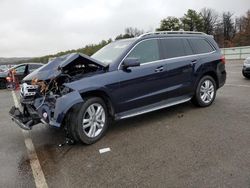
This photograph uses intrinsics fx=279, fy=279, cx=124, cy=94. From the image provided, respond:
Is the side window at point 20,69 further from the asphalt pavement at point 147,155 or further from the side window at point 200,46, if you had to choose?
the side window at point 200,46

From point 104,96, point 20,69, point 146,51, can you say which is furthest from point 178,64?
point 20,69

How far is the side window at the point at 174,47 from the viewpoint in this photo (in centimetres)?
592

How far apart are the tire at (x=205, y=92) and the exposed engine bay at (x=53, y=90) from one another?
8.78 feet

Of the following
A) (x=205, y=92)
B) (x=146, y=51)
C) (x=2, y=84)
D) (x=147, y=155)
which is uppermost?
(x=146, y=51)

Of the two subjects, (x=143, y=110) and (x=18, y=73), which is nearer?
(x=143, y=110)

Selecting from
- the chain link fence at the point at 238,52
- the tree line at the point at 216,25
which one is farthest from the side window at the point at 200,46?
the tree line at the point at 216,25

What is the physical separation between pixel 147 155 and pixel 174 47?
290 centimetres

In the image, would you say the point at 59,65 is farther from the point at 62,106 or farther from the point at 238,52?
the point at 238,52

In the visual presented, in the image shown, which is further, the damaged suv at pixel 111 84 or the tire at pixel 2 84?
the tire at pixel 2 84

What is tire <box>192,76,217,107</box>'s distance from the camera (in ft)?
21.5

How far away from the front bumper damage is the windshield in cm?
118

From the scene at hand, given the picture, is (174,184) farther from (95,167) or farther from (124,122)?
(124,122)

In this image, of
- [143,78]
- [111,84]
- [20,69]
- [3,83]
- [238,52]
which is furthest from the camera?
[238,52]

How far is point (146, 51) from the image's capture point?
220 inches
